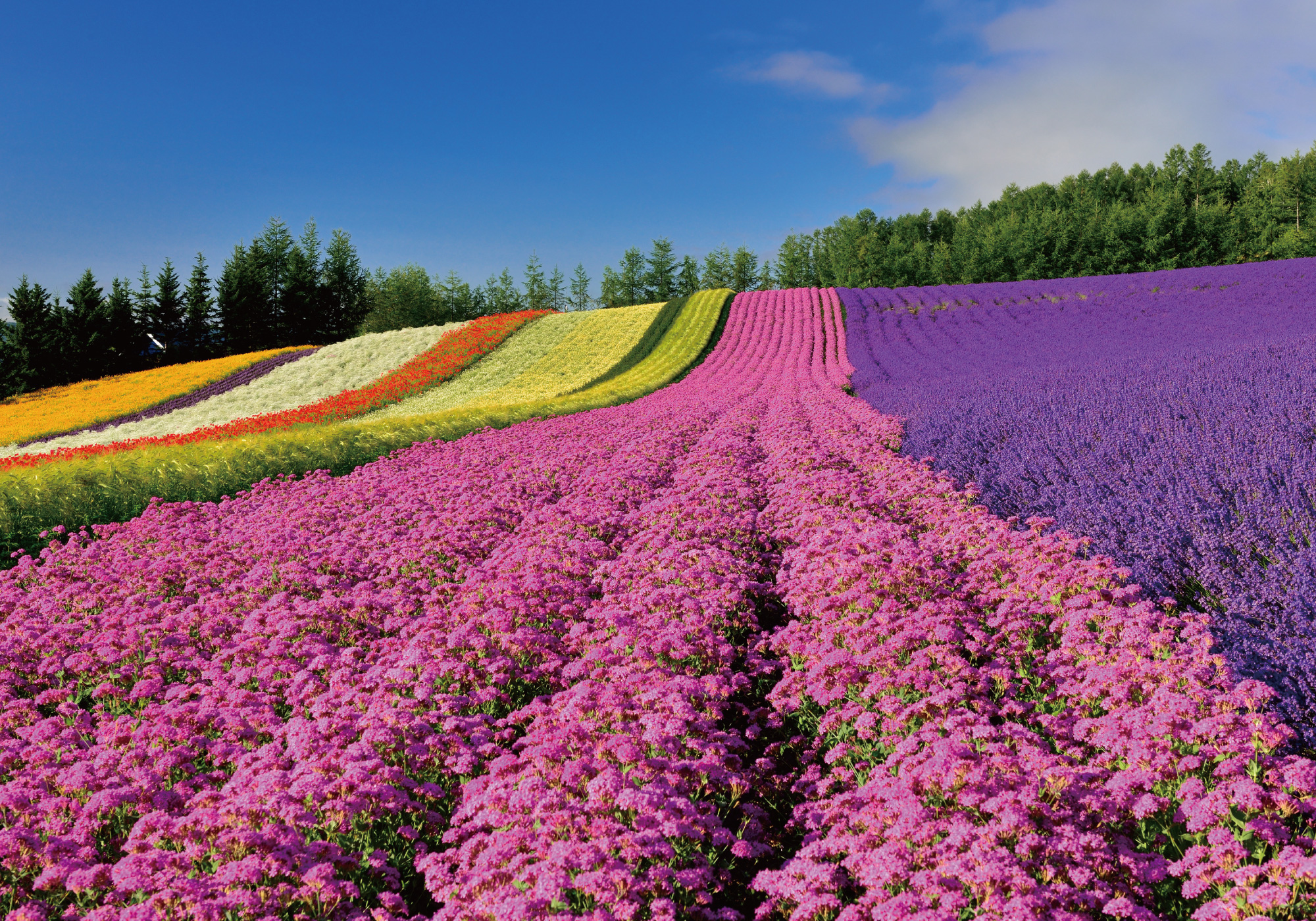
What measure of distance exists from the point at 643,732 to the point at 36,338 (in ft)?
215

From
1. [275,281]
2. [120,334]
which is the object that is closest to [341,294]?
[275,281]

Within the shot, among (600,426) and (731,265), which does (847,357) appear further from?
(731,265)

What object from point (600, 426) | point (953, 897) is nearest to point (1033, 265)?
point (600, 426)

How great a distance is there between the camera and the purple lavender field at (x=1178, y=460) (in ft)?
15.2

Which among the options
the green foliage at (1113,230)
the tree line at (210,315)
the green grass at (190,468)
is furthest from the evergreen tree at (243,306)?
the green foliage at (1113,230)

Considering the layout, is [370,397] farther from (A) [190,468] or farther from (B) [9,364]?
(B) [9,364]

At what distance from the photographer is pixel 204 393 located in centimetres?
3909

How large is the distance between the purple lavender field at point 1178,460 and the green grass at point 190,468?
10965mm

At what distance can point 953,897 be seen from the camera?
264 cm

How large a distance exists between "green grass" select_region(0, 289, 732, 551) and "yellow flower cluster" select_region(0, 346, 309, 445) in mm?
24876

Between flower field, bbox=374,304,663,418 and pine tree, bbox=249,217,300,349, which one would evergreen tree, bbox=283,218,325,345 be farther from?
flower field, bbox=374,304,663,418

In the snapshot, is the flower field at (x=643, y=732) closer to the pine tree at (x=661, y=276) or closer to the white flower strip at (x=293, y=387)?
the white flower strip at (x=293, y=387)

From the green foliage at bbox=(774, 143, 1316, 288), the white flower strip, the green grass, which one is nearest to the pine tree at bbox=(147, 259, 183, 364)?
the white flower strip

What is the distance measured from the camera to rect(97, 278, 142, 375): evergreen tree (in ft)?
171
